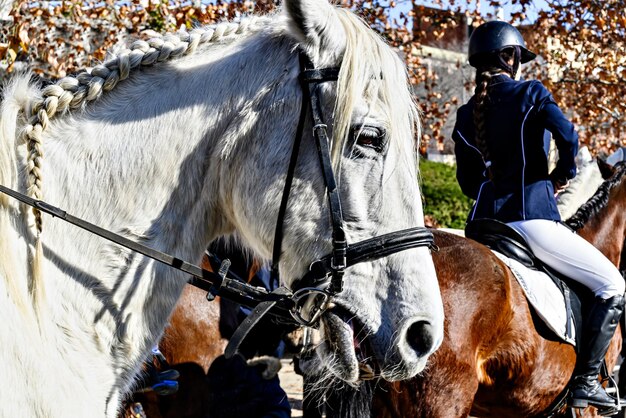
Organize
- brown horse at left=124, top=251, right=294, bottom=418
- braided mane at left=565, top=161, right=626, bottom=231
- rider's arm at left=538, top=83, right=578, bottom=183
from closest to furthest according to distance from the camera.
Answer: brown horse at left=124, top=251, right=294, bottom=418 < rider's arm at left=538, top=83, right=578, bottom=183 < braided mane at left=565, top=161, right=626, bottom=231

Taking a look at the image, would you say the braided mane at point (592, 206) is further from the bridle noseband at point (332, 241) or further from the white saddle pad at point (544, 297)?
the bridle noseband at point (332, 241)

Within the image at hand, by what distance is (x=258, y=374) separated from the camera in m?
4.57

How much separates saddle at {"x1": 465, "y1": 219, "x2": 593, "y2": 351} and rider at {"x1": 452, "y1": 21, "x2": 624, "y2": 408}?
1.8 inches

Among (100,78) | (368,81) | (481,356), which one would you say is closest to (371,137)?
(368,81)

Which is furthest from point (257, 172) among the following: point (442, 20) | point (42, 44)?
point (442, 20)

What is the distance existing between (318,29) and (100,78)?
633 millimetres

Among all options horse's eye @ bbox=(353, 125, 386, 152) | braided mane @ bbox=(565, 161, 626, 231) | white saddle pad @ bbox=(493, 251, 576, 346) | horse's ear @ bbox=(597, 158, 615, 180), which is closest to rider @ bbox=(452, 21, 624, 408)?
white saddle pad @ bbox=(493, 251, 576, 346)

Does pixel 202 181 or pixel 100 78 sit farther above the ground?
pixel 100 78

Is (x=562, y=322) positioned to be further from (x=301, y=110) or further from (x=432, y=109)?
(x=432, y=109)

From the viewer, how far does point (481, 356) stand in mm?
4109

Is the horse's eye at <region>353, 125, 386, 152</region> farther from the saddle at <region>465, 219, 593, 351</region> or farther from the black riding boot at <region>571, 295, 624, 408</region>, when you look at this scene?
the black riding boot at <region>571, 295, 624, 408</region>

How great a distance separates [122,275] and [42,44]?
16.6 ft

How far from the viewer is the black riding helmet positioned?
4562mm

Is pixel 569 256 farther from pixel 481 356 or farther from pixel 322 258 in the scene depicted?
pixel 322 258
